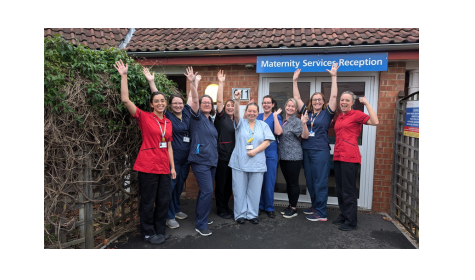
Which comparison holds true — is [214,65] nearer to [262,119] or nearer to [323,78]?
[262,119]

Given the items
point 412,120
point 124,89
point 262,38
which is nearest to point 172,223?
point 124,89

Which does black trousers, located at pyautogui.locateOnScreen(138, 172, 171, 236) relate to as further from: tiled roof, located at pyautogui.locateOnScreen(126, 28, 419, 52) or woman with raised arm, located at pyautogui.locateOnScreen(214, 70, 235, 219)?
tiled roof, located at pyautogui.locateOnScreen(126, 28, 419, 52)

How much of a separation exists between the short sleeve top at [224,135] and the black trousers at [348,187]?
1.73 meters

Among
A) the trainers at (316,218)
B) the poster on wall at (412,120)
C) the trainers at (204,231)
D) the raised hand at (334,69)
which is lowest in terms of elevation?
the trainers at (204,231)

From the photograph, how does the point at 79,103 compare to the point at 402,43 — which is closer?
the point at 79,103

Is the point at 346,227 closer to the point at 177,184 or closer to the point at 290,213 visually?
the point at 290,213

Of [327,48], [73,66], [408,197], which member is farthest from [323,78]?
[73,66]

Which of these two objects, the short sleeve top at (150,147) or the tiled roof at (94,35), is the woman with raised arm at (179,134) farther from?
the tiled roof at (94,35)

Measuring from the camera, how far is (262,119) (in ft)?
14.6

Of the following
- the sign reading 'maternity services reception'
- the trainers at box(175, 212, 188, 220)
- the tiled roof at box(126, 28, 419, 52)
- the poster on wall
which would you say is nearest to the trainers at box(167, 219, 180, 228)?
the trainers at box(175, 212, 188, 220)

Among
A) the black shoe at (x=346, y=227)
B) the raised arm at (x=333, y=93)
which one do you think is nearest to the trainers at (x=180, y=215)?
the black shoe at (x=346, y=227)

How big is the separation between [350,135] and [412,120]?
993 mm

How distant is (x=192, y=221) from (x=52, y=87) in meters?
2.76

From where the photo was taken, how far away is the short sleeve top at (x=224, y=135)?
13.7 feet
